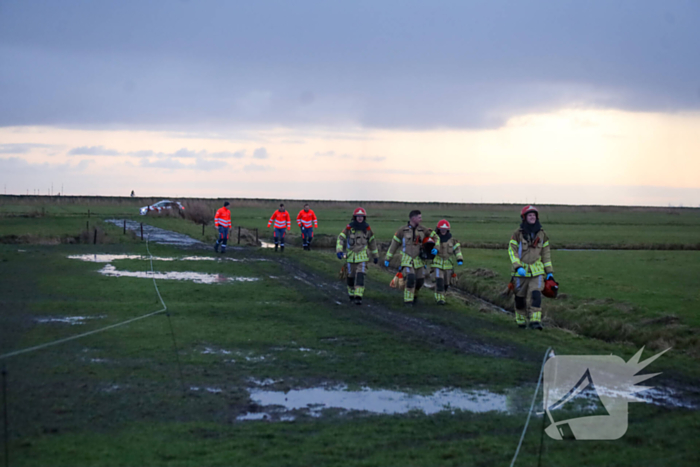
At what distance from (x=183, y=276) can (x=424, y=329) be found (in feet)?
37.0

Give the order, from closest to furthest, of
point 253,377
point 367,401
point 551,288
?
point 367,401 → point 253,377 → point 551,288

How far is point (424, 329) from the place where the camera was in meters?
14.3

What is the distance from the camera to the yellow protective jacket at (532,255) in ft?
47.7

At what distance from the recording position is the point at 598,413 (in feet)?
27.8

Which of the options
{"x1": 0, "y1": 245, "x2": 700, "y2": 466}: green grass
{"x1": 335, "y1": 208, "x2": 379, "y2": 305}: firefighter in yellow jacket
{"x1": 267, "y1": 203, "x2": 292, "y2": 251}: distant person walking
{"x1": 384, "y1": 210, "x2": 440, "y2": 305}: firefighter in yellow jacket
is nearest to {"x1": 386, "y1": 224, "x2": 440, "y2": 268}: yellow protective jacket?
{"x1": 384, "y1": 210, "x2": 440, "y2": 305}: firefighter in yellow jacket

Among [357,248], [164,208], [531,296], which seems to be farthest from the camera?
[164,208]

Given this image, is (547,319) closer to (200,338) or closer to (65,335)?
(200,338)

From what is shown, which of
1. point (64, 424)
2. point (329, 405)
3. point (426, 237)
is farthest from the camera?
point (426, 237)

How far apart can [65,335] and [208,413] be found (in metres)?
5.66

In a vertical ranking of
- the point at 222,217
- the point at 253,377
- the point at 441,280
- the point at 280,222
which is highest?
the point at 222,217

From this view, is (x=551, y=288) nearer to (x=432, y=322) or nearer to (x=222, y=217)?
(x=432, y=322)

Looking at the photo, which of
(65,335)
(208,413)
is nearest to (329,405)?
(208,413)

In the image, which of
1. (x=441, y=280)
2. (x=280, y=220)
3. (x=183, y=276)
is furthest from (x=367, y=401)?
(x=280, y=220)

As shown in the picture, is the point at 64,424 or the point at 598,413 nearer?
the point at 64,424
